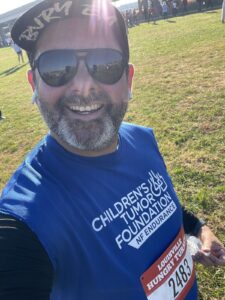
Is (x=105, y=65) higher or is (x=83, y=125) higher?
(x=105, y=65)

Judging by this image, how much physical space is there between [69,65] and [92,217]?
2.53ft

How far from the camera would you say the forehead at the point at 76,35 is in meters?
1.81

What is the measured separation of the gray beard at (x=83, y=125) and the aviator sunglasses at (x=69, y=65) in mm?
97

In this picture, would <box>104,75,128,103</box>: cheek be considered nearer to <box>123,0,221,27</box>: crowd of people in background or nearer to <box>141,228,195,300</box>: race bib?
<box>141,228,195,300</box>: race bib

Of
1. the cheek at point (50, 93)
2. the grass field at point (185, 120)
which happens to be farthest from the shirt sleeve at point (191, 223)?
the cheek at point (50, 93)

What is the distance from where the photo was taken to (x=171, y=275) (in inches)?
71.1

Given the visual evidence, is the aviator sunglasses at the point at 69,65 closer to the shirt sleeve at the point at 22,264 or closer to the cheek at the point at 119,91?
the cheek at the point at 119,91

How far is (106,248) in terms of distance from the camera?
4.96ft

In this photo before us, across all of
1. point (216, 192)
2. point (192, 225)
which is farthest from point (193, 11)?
point (192, 225)

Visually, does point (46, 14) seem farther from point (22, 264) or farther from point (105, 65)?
point (22, 264)

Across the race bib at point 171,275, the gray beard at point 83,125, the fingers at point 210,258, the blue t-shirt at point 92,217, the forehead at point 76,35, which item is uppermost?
the forehead at point 76,35

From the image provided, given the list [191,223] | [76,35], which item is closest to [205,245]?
[191,223]

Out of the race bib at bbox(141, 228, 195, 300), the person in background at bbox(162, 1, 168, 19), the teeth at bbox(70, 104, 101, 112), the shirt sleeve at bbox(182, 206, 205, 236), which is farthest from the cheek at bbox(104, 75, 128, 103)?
the person in background at bbox(162, 1, 168, 19)

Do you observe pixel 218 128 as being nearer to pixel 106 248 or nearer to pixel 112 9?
pixel 112 9
